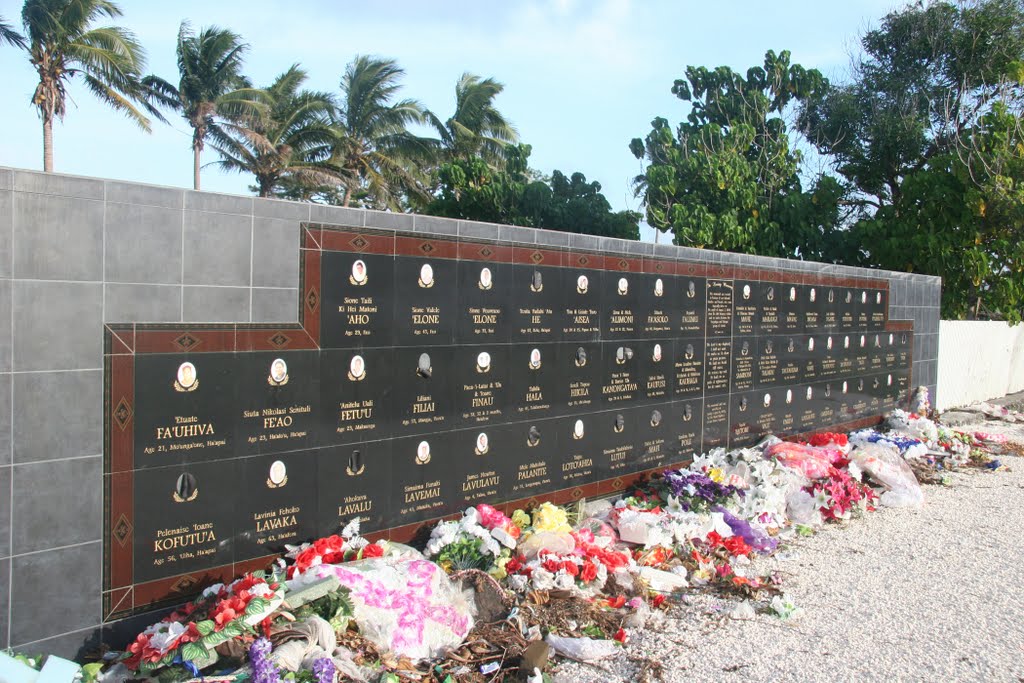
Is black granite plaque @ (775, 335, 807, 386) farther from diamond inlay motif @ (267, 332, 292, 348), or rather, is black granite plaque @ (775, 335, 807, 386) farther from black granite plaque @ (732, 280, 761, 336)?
diamond inlay motif @ (267, 332, 292, 348)

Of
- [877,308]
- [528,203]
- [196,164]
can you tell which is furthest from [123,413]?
[196,164]

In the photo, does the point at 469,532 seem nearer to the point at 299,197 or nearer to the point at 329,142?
the point at 329,142

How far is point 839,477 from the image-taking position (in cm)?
791

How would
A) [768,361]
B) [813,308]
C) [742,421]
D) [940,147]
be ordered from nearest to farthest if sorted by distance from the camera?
[742,421] → [768,361] → [813,308] → [940,147]

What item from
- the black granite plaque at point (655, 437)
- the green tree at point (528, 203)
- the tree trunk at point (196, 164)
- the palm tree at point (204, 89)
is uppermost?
the palm tree at point (204, 89)

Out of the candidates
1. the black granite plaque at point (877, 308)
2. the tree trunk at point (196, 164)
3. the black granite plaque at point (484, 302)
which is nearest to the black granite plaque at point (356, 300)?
the black granite plaque at point (484, 302)

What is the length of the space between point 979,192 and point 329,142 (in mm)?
16323

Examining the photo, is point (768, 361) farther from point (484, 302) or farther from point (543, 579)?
point (543, 579)

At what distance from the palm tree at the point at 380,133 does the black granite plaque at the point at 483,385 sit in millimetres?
18548

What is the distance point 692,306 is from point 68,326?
578 cm

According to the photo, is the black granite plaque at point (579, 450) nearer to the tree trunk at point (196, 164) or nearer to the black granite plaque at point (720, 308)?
the black granite plaque at point (720, 308)

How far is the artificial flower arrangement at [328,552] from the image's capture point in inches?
176

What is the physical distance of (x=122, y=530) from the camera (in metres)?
4.07

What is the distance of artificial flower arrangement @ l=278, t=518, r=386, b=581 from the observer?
4473 millimetres
